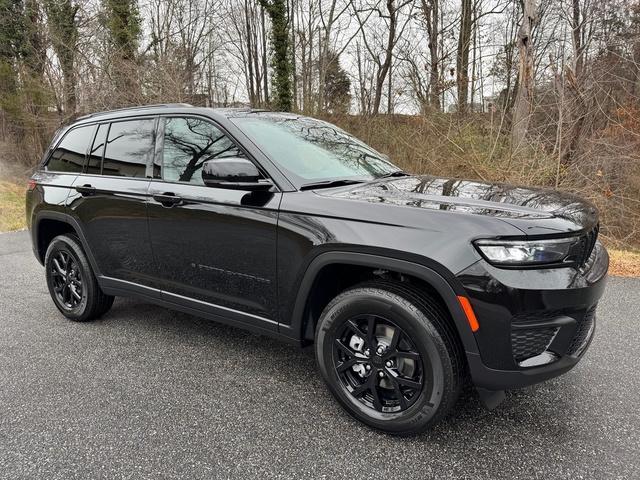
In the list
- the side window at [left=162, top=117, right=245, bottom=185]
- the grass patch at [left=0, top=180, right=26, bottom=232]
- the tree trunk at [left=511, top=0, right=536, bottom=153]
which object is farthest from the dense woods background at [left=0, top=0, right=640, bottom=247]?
the side window at [left=162, top=117, right=245, bottom=185]

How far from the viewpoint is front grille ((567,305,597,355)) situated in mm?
2172

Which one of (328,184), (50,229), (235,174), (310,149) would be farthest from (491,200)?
(50,229)

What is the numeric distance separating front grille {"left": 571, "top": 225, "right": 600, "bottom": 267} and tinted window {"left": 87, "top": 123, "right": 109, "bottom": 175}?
3.42m

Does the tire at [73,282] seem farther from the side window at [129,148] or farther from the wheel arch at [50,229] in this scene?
the side window at [129,148]

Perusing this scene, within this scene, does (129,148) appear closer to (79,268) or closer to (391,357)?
(79,268)

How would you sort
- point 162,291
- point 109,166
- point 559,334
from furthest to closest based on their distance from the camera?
point 109,166 < point 162,291 < point 559,334

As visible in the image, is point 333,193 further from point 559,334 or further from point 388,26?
point 388,26

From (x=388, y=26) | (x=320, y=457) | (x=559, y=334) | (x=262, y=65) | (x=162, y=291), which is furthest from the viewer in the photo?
(x=262, y=65)

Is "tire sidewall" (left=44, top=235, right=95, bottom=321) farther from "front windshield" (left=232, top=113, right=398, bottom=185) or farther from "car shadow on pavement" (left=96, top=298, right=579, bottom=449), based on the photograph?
"front windshield" (left=232, top=113, right=398, bottom=185)

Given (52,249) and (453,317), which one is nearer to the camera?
(453,317)

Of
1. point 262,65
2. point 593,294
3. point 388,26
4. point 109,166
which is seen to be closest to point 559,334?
point 593,294

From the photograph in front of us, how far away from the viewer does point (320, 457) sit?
7.35 feet

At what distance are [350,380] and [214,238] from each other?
1.20m

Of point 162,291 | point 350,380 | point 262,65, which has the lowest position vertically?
point 350,380
